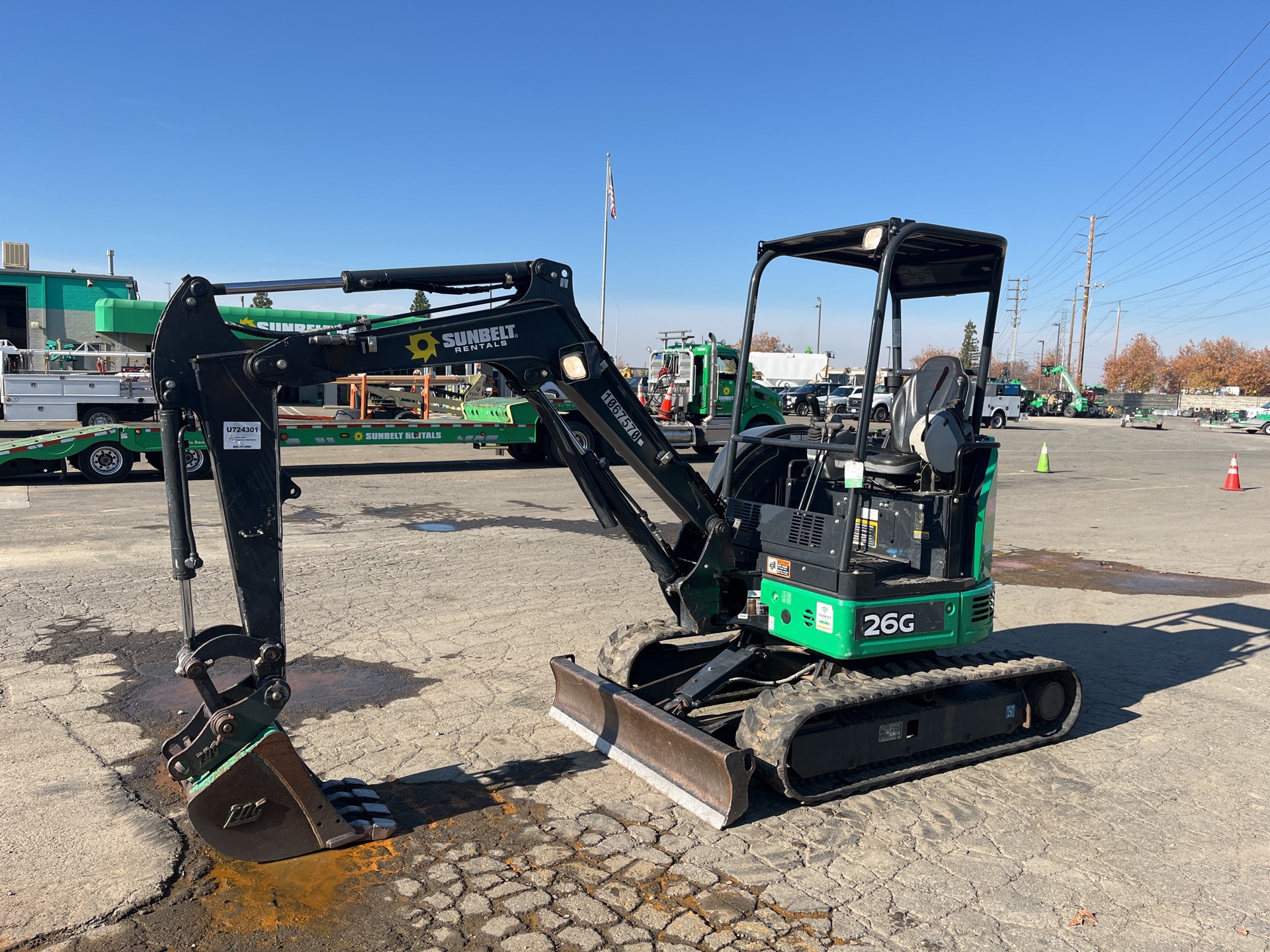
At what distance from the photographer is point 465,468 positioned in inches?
795

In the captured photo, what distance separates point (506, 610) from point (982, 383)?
4.40 m

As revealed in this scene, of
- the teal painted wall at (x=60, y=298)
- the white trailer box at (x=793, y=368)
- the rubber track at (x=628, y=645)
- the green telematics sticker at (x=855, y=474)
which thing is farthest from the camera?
the white trailer box at (x=793, y=368)

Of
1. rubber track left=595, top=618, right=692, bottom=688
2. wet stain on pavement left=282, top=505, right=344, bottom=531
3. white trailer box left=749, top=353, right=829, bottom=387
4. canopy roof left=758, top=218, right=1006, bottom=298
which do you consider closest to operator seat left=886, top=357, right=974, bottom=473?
canopy roof left=758, top=218, right=1006, bottom=298

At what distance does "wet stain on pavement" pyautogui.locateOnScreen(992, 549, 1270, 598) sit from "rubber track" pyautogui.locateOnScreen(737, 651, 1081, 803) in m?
4.91

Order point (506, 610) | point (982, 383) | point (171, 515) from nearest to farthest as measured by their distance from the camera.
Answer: point (171, 515) → point (982, 383) → point (506, 610)

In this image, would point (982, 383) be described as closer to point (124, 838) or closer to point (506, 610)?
point (506, 610)

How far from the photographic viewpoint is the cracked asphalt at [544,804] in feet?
12.1

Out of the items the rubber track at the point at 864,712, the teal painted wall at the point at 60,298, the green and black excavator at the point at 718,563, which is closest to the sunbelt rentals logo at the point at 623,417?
the green and black excavator at the point at 718,563

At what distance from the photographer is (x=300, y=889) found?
386cm

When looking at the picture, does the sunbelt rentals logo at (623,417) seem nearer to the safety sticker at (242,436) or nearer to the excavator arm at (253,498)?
the excavator arm at (253,498)

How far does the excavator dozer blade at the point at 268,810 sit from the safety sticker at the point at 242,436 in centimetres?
122

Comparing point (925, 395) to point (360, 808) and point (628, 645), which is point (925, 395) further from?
point (360, 808)

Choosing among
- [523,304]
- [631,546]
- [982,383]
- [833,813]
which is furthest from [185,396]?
[631,546]

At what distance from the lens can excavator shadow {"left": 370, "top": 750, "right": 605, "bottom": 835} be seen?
4.54m
